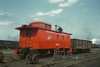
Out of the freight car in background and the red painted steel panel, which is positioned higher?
the red painted steel panel

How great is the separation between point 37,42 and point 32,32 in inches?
63.3

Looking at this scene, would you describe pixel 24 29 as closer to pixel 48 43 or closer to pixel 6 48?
pixel 48 43

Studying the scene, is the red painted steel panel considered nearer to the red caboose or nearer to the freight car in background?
the red caboose

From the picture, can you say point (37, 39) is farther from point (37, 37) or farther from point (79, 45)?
point (79, 45)

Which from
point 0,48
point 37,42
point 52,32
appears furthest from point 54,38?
point 0,48

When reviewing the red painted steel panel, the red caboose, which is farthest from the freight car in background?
the red painted steel panel

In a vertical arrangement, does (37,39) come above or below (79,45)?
above

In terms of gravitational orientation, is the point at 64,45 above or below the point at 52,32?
below

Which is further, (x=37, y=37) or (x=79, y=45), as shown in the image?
(x=79, y=45)

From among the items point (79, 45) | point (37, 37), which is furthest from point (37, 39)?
point (79, 45)

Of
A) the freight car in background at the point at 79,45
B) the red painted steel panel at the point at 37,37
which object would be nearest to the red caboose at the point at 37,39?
the red painted steel panel at the point at 37,37

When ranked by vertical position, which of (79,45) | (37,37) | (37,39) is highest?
(37,37)

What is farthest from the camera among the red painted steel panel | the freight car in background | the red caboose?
the freight car in background

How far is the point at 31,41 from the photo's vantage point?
15195mm
